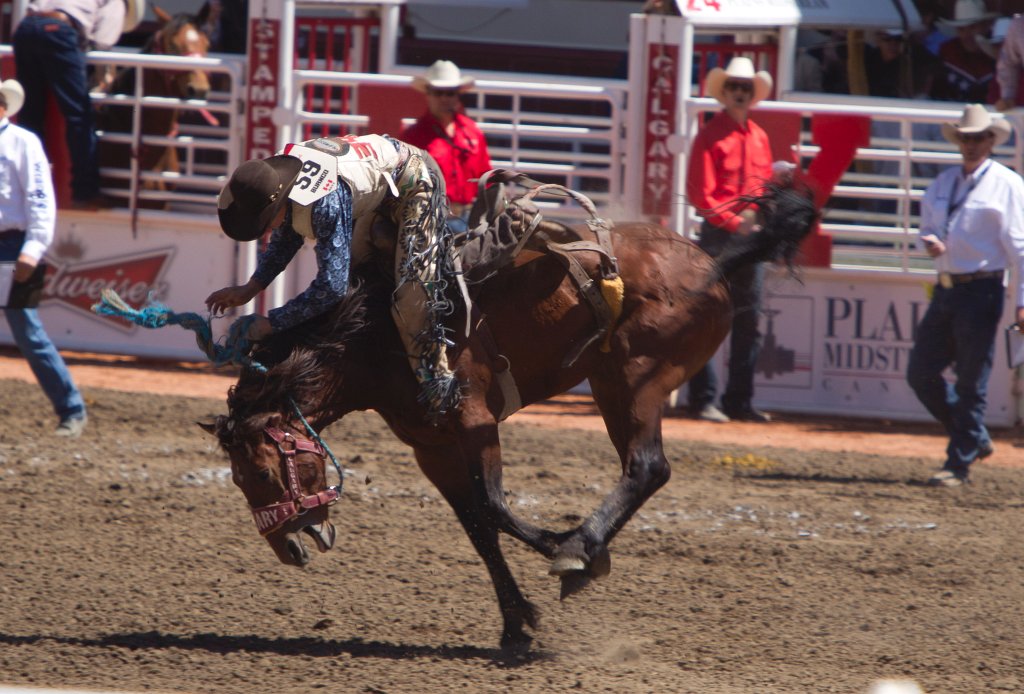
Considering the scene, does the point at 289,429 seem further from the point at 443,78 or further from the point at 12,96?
A: the point at 443,78

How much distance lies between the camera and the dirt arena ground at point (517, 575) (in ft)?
14.1

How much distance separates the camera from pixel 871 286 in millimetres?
8852

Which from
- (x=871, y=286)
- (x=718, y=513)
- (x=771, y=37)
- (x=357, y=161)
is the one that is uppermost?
(x=771, y=37)

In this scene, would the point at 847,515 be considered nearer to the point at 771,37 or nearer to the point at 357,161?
the point at 357,161

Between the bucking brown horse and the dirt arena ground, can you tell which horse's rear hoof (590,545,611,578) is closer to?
the bucking brown horse

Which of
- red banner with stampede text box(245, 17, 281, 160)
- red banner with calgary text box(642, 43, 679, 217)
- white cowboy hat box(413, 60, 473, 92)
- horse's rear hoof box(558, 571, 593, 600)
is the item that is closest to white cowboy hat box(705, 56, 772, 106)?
red banner with calgary text box(642, 43, 679, 217)

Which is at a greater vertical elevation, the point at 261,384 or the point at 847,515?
the point at 261,384

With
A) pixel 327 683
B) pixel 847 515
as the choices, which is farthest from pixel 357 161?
pixel 847 515

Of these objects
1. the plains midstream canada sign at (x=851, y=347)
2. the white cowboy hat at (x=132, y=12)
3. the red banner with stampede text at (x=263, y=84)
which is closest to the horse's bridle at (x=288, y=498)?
the plains midstream canada sign at (x=851, y=347)

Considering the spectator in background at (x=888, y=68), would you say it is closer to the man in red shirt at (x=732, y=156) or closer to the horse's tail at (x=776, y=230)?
the man in red shirt at (x=732, y=156)

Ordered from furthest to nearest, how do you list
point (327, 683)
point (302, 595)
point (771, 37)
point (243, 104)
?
point (771, 37)
point (243, 104)
point (302, 595)
point (327, 683)

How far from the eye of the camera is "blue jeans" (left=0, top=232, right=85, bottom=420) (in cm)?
721

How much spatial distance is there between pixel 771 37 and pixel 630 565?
575cm

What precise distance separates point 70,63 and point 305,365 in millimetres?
6030
